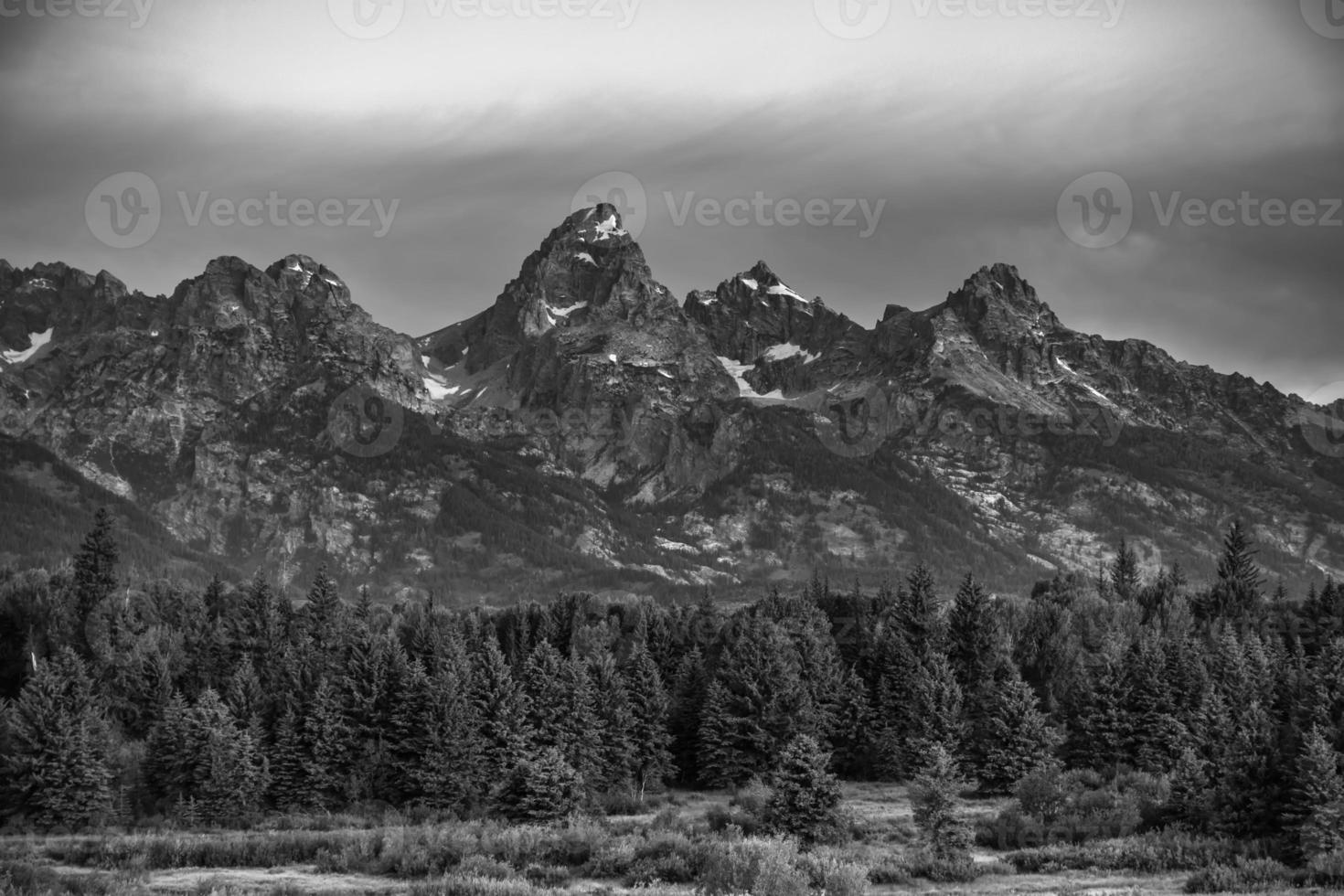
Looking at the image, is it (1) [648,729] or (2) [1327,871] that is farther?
(1) [648,729]

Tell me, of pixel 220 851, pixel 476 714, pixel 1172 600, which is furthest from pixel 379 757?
pixel 1172 600

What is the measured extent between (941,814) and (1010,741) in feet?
109

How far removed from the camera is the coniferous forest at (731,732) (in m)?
58.4

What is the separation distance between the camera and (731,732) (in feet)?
335

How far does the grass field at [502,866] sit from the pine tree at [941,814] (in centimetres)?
132

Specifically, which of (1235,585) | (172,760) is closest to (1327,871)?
(172,760)

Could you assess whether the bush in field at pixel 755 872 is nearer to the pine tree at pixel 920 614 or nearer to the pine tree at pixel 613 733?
the pine tree at pixel 613 733

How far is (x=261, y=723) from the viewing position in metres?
97.1

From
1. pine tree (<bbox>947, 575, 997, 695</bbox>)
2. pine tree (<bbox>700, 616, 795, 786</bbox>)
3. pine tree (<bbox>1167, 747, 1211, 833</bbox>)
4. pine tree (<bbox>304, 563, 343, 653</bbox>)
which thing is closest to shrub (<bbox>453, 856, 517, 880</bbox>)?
pine tree (<bbox>1167, 747, 1211, 833</bbox>)

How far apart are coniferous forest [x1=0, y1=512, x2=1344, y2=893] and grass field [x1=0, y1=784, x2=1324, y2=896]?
0.60 meters

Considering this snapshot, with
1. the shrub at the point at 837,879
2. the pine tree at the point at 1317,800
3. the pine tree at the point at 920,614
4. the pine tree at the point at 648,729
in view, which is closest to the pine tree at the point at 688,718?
the pine tree at the point at 648,729

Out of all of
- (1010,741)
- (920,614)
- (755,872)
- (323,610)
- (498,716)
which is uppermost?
(323,610)

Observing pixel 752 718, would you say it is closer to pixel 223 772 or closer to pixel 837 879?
pixel 223 772

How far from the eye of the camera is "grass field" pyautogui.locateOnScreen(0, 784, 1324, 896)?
44906mm
